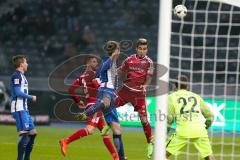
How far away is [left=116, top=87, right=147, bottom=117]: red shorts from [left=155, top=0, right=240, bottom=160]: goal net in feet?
3.18

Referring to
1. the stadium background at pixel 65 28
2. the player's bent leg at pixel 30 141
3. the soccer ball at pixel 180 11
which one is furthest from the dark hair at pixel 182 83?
the stadium background at pixel 65 28

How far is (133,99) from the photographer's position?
12.0m

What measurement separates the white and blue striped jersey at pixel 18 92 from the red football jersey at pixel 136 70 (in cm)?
214

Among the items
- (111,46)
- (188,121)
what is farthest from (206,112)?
(111,46)

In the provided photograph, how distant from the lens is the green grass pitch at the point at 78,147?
12336 millimetres

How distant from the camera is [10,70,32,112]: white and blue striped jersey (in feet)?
33.5

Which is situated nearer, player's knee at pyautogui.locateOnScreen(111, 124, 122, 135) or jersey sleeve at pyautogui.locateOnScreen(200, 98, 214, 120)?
jersey sleeve at pyautogui.locateOnScreen(200, 98, 214, 120)

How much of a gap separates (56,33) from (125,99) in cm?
1305

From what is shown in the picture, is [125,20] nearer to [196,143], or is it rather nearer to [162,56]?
[196,143]

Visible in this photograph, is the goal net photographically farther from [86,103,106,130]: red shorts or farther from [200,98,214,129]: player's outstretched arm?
[86,103,106,130]: red shorts

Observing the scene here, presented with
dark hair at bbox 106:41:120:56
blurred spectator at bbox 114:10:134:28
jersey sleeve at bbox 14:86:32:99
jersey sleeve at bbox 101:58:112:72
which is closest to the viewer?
jersey sleeve at bbox 14:86:32:99

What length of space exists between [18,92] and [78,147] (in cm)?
410

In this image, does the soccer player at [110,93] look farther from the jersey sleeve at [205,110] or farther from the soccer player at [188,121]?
the jersey sleeve at [205,110]

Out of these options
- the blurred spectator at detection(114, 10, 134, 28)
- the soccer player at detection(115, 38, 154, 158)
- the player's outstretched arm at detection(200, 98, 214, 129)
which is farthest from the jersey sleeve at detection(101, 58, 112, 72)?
the blurred spectator at detection(114, 10, 134, 28)
